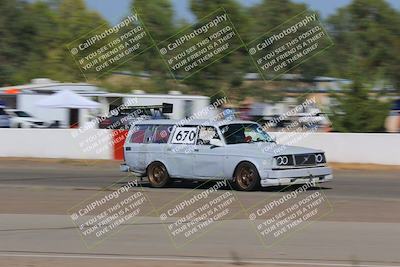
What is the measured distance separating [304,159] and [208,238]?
6274 mm

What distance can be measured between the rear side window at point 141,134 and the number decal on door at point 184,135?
0.75 m

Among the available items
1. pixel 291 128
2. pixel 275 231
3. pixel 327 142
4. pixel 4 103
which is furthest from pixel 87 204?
pixel 4 103

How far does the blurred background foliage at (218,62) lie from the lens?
5303 centimetres

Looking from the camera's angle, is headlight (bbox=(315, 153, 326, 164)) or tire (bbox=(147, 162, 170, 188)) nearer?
headlight (bbox=(315, 153, 326, 164))

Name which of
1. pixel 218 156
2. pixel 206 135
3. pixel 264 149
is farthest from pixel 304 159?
pixel 206 135

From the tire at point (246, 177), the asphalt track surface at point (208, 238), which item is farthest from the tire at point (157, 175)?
the tire at point (246, 177)

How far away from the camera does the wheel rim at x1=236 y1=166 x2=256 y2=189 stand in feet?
51.3

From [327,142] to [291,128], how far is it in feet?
12.8

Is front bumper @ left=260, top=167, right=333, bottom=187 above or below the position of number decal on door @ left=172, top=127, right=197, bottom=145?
below

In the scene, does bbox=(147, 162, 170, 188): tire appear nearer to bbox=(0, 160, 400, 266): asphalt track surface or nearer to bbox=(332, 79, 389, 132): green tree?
bbox=(0, 160, 400, 266): asphalt track surface

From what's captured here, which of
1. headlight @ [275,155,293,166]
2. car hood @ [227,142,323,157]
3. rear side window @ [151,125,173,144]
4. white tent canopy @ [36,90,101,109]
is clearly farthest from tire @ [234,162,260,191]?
white tent canopy @ [36,90,101,109]

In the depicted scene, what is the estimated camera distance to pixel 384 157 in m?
23.5

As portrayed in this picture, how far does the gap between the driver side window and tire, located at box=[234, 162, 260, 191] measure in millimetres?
958

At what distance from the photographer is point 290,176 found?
15430 millimetres
